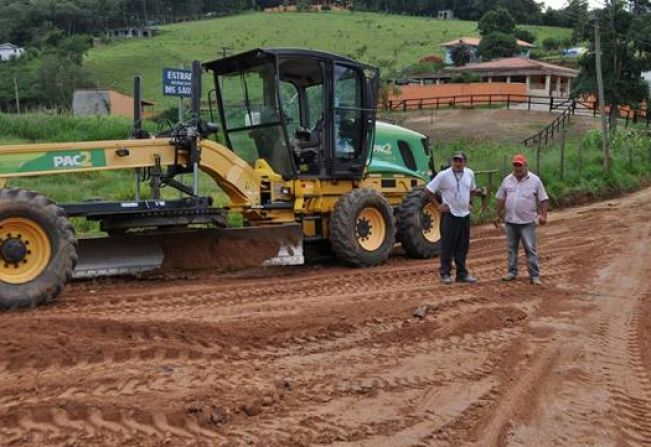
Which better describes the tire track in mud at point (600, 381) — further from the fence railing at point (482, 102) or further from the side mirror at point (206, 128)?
the fence railing at point (482, 102)

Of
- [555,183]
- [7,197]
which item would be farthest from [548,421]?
[555,183]

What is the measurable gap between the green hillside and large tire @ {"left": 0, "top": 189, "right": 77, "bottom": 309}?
49565mm

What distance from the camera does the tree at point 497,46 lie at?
8250 centimetres

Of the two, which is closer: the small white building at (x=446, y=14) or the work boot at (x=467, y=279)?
the work boot at (x=467, y=279)

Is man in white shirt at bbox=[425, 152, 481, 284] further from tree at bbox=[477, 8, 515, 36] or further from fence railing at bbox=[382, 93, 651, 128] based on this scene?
tree at bbox=[477, 8, 515, 36]

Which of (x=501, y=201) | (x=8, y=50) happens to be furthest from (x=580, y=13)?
(x=8, y=50)

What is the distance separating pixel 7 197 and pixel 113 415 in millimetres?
3711

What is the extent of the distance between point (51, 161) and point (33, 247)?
→ 3.46ft

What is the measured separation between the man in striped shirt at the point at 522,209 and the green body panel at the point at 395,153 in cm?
243

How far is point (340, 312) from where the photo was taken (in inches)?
303

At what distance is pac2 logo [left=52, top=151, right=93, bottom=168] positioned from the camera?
8.38 meters

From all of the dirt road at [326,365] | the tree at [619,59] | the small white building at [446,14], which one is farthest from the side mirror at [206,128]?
the small white building at [446,14]

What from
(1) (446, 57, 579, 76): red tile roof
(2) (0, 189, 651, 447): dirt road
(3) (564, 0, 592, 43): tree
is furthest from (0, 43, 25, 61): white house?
(2) (0, 189, 651, 447): dirt road

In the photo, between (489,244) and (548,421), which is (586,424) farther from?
(489,244)
